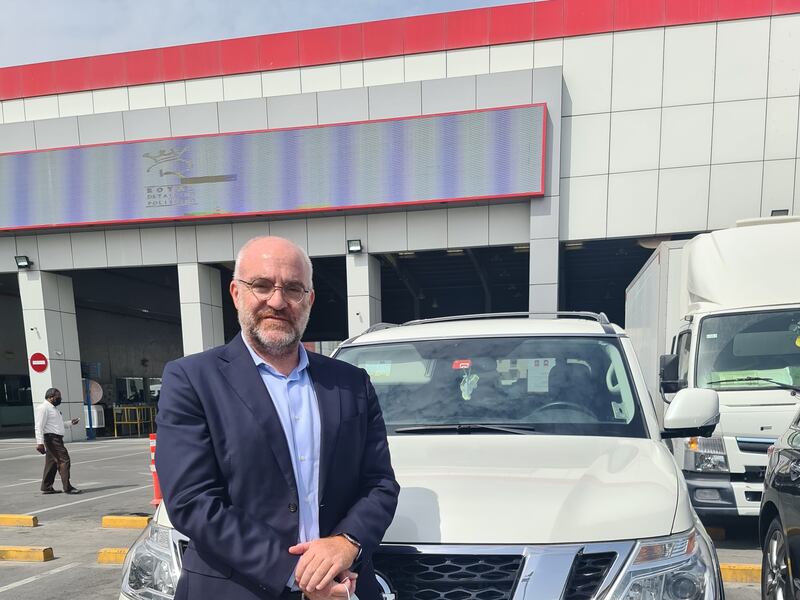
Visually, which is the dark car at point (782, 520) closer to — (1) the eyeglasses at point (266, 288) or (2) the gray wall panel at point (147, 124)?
(1) the eyeglasses at point (266, 288)

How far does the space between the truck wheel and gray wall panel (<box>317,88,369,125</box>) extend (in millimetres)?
12573

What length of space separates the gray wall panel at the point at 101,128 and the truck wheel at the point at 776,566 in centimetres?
1664

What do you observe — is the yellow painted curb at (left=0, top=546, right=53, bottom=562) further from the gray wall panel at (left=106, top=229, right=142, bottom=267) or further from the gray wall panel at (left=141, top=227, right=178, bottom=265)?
the gray wall panel at (left=106, top=229, right=142, bottom=267)

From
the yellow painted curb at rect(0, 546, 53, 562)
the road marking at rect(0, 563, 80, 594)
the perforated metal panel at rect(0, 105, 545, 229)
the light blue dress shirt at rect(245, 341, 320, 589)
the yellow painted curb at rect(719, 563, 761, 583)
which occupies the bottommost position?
the yellow painted curb at rect(0, 546, 53, 562)

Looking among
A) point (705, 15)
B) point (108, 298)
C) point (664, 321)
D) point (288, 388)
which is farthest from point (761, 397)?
point (108, 298)

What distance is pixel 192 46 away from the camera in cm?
1427

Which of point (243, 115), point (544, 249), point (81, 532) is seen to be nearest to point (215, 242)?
point (243, 115)

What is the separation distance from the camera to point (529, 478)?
1900 mm

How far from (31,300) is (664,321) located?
17835 mm

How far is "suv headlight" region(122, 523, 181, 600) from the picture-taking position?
5.79 feet

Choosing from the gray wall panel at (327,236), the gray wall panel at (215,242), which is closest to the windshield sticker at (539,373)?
the gray wall panel at (327,236)

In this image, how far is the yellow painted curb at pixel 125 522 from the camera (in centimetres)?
596

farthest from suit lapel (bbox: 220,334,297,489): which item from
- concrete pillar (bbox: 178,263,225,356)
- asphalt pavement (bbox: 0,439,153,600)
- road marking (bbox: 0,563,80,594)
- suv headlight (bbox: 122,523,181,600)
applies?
concrete pillar (bbox: 178,263,225,356)

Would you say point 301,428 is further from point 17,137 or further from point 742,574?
point 17,137
